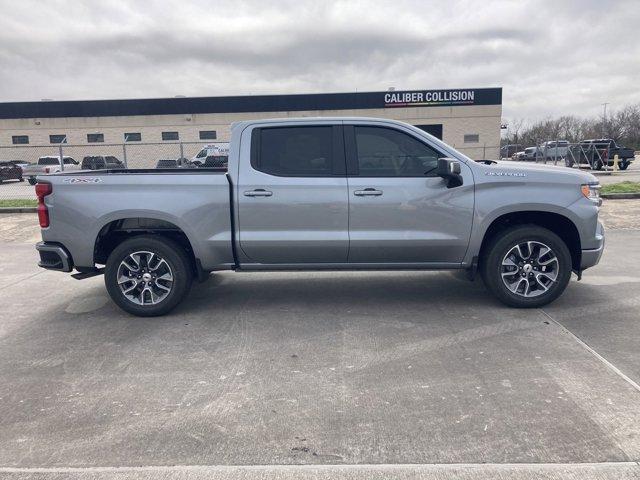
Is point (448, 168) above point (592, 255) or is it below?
above

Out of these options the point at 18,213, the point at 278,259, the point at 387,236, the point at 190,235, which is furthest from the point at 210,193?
the point at 18,213

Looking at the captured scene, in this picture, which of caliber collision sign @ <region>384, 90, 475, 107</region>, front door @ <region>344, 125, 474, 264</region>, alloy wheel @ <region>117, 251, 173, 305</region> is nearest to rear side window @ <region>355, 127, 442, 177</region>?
front door @ <region>344, 125, 474, 264</region>

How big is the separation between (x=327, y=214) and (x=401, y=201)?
0.77 m

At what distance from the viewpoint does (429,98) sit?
39625mm

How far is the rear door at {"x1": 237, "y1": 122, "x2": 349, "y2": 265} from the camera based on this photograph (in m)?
5.27

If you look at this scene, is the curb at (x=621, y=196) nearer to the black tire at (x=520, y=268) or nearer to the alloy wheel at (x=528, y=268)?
the black tire at (x=520, y=268)

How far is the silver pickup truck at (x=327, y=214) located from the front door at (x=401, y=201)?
0.01 m

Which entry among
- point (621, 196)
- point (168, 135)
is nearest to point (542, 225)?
point (621, 196)

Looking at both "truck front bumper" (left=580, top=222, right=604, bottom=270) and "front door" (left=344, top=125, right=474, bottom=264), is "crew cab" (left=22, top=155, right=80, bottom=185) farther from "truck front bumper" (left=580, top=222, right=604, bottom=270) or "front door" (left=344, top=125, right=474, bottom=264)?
"truck front bumper" (left=580, top=222, right=604, bottom=270)

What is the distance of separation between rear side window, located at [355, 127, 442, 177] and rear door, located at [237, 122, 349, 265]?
0.78 feet

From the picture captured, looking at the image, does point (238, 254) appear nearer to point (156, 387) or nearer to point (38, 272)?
point (156, 387)

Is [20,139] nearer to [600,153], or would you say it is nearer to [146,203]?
[600,153]

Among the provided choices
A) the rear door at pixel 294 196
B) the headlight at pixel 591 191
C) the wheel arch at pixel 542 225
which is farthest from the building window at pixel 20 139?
the headlight at pixel 591 191

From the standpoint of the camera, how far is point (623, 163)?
2861 centimetres
